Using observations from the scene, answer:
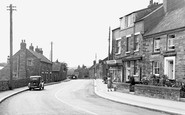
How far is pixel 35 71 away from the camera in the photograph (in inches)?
2382

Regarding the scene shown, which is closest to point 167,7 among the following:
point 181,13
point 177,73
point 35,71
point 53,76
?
point 181,13

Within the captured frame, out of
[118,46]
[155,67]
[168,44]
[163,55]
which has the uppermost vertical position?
[118,46]

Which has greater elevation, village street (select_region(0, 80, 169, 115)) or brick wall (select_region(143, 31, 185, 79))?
brick wall (select_region(143, 31, 185, 79))

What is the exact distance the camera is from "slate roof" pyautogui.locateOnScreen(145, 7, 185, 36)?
85.4ft

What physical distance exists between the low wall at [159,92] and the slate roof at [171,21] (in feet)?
21.7

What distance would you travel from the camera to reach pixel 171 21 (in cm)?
2814

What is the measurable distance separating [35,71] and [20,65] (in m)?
3.43

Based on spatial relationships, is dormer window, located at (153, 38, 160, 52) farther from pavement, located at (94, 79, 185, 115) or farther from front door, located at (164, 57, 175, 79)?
pavement, located at (94, 79, 185, 115)

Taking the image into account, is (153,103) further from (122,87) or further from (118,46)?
(118,46)

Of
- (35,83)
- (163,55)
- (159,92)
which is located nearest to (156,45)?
(163,55)

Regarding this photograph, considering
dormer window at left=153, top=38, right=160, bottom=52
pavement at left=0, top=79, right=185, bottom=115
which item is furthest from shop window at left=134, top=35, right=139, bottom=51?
pavement at left=0, top=79, right=185, bottom=115

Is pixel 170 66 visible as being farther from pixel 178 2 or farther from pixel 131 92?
pixel 178 2

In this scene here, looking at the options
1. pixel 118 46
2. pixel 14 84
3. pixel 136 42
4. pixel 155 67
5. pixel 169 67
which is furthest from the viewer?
pixel 14 84

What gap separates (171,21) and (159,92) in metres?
10.1
